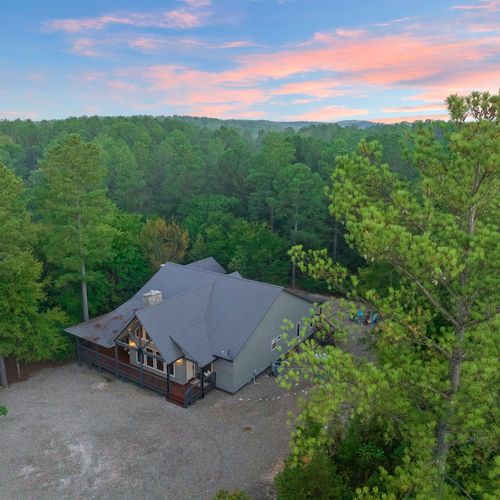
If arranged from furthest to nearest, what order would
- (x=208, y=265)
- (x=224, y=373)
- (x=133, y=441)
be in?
(x=208, y=265) → (x=224, y=373) → (x=133, y=441)

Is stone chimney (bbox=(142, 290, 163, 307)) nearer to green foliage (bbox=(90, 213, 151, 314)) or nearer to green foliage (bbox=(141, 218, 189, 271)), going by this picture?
green foliage (bbox=(90, 213, 151, 314))

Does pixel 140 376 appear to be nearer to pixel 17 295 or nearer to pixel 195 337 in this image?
pixel 195 337

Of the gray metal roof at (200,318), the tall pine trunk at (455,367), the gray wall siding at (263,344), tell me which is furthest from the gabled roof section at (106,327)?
the tall pine trunk at (455,367)

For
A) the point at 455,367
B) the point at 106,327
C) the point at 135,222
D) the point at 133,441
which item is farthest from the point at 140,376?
the point at 455,367

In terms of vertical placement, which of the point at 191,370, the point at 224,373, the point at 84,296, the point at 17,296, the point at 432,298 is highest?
the point at 432,298

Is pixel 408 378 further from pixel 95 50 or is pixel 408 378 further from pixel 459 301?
pixel 95 50

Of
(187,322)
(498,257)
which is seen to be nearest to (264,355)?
(187,322)

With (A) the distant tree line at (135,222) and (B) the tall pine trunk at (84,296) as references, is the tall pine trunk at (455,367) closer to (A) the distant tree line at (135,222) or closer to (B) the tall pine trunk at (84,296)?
(A) the distant tree line at (135,222)

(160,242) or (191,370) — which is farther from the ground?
(160,242)
